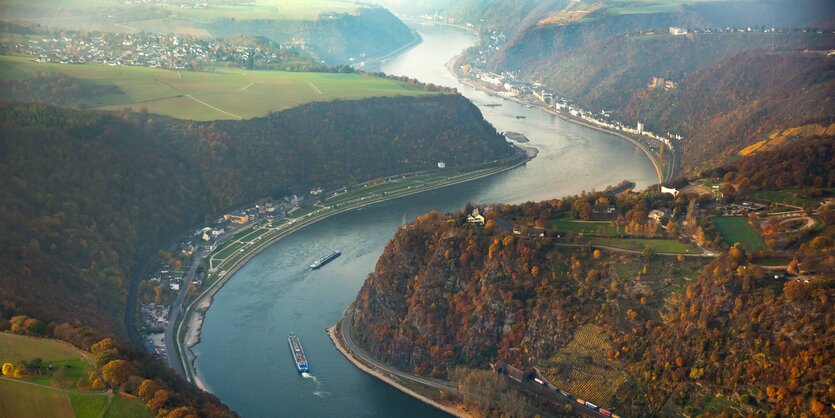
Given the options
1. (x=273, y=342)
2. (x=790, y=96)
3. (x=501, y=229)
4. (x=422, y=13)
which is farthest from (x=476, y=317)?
(x=422, y=13)

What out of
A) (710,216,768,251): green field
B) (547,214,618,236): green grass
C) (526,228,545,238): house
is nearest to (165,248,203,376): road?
(526,228,545,238): house

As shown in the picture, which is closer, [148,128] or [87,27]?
[148,128]

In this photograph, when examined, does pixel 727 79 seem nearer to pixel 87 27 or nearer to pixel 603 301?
pixel 603 301

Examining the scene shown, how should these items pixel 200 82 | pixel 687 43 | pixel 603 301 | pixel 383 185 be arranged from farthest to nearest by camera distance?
pixel 687 43, pixel 200 82, pixel 383 185, pixel 603 301

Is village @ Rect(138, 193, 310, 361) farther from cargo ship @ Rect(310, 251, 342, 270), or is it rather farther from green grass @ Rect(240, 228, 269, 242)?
cargo ship @ Rect(310, 251, 342, 270)

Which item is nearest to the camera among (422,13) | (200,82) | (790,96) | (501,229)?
(501,229)

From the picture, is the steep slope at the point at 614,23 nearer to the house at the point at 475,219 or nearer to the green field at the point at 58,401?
the house at the point at 475,219

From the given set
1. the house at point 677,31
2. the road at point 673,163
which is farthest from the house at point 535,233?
the house at point 677,31
